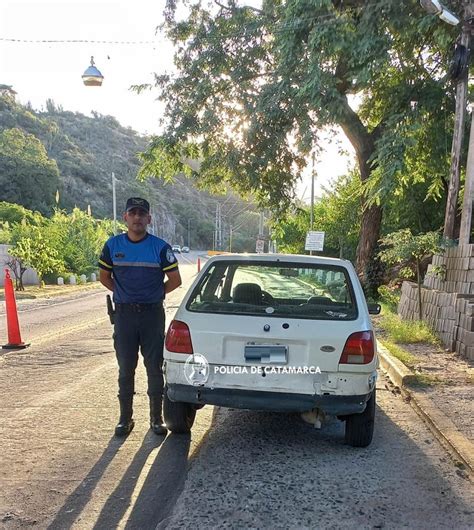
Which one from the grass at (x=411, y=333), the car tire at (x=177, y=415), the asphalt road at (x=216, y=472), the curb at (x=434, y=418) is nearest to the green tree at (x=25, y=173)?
the grass at (x=411, y=333)

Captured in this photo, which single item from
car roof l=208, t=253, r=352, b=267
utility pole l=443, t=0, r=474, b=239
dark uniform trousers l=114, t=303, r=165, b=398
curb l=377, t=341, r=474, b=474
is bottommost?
curb l=377, t=341, r=474, b=474

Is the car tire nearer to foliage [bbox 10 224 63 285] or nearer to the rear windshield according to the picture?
the rear windshield

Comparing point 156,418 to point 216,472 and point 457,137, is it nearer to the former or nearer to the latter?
point 216,472

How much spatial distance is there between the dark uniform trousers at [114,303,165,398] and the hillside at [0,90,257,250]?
1405 centimetres

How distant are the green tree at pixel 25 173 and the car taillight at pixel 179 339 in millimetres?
70633

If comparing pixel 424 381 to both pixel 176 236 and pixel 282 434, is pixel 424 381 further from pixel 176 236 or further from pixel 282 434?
pixel 176 236

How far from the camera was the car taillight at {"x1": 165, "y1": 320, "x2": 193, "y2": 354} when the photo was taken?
13.3ft

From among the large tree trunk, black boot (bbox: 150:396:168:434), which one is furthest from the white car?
the large tree trunk

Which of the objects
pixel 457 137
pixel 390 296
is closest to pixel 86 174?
pixel 390 296

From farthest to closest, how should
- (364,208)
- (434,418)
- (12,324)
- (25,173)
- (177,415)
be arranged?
(25,173) < (364,208) < (12,324) < (434,418) < (177,415)

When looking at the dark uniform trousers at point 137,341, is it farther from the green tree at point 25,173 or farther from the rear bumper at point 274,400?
the green tree at point 25,173

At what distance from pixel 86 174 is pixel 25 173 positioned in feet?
107


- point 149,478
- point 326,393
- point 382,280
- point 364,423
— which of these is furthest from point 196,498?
point 382,280

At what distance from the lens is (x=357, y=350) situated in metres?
3.92
